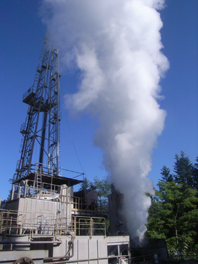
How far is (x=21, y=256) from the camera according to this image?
28.5 ft

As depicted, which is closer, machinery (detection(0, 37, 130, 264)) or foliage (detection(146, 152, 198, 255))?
machinery (detection(0, 37, 130, 264))

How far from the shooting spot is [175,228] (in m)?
23.9

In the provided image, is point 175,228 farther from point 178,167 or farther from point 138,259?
point 178,167

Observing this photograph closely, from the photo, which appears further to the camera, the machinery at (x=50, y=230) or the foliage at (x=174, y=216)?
the foliage at (x=174, y=216)

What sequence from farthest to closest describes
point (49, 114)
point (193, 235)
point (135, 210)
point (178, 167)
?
point (178, 167) → point (49, 114) → point (193, 235) → point (135, 210)

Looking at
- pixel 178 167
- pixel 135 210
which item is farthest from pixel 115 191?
pixel 178 167

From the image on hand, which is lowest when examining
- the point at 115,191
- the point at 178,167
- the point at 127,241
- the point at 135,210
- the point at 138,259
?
the point at 138,259

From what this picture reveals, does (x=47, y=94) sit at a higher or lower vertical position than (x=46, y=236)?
higher

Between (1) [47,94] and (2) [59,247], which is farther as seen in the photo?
(1) [47,94]

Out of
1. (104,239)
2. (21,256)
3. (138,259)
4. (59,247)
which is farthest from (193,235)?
(21,256)

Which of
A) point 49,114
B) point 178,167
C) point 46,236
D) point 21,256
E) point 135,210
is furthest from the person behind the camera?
point 178,167

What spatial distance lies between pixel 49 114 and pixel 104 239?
2109cm

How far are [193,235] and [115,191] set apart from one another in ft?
44.2

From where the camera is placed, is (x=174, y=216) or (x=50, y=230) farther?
(x=174, y=216)
